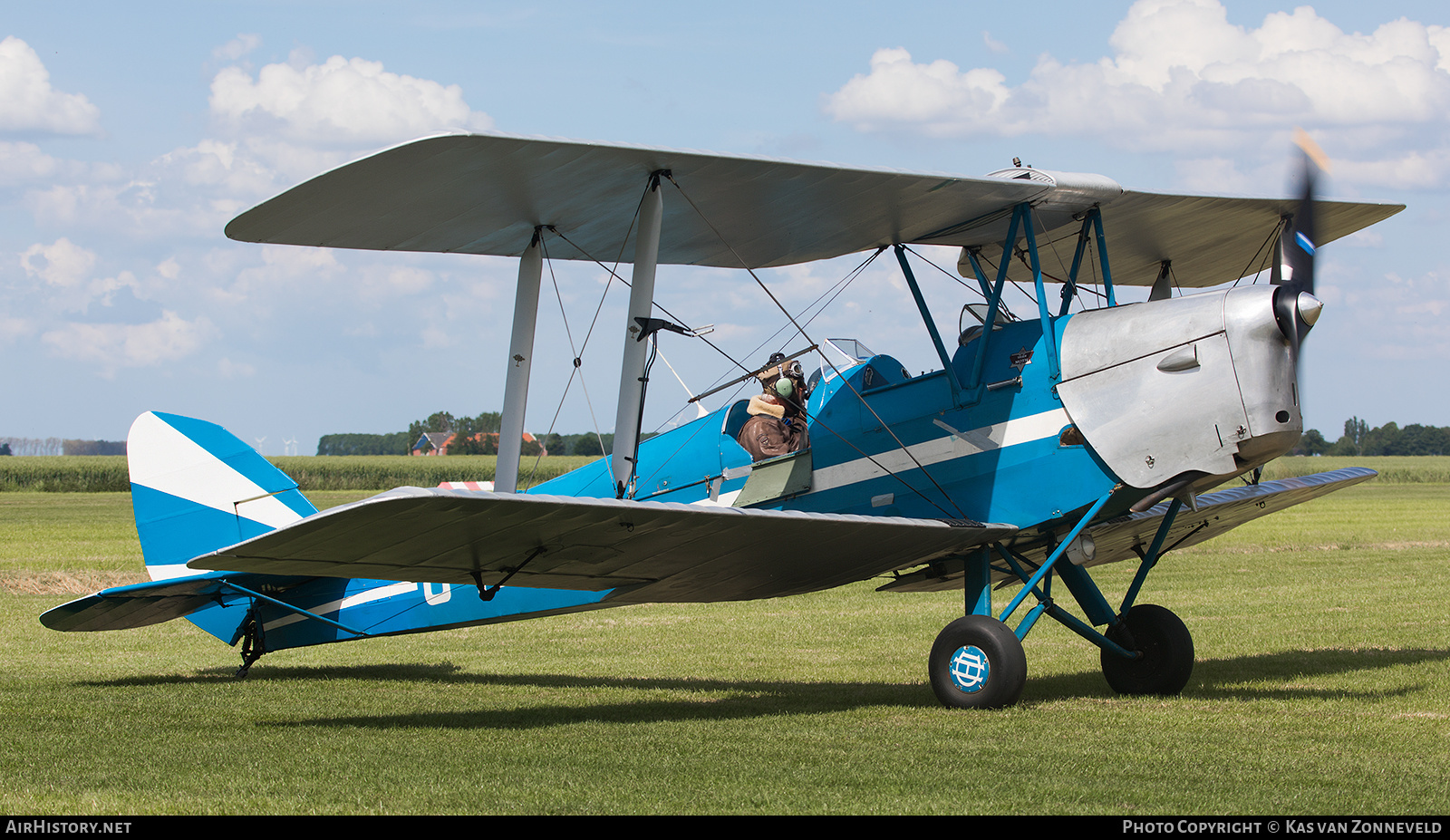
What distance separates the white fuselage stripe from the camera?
7789mm

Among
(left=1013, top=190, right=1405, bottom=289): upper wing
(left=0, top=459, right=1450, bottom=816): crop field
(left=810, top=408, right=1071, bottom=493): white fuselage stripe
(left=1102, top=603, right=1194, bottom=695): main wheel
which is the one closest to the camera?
(left=0, top=459, right=1450, bottom=816): crop field

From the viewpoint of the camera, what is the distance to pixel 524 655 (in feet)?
38.8

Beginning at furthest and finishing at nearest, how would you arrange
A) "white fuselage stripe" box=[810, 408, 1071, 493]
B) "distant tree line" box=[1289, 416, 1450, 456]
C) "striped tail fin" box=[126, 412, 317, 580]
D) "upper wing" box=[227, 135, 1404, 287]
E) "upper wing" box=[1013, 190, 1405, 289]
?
1. "distant tree line" box=[1289, 416, 1450, 456]
2. "striped tail fin" box=[126, 412, 317, 580]
3. "upper wing" box=[1013, 190, 1405, 289]
4. "white fuselage stripe" box=[810, 408, 1071, 493]
5. "upper wing" box=[227, 135, 1404, 287]

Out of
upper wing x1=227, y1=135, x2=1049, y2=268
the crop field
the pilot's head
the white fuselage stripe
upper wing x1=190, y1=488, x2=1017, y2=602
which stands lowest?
the crop field

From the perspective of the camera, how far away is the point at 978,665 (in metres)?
7.48

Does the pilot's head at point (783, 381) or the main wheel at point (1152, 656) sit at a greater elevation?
the pilot's head at point (783, 381)

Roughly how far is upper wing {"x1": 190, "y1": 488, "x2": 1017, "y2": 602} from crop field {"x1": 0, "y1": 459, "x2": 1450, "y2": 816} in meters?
0.87

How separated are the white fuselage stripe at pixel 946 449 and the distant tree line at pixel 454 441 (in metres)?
44.3

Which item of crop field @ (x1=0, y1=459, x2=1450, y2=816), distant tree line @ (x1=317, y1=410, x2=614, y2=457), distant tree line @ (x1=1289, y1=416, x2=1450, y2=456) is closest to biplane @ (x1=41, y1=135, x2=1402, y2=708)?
crop field @ (x1=0, y1=459, x2=1450, y2=816)

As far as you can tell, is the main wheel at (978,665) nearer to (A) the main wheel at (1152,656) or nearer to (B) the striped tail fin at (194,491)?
(A) the main wheel at (1152,656)

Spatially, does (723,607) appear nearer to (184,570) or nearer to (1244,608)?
(1244,608)

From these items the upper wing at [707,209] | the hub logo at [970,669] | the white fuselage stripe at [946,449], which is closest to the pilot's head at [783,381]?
the white fuselage stripe at [946,449]

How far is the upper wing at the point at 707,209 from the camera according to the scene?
23.7 ft

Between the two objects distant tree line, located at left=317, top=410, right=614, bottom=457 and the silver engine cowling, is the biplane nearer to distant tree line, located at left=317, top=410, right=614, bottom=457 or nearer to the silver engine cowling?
the silver engine cowling
